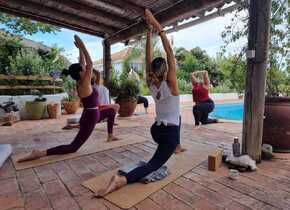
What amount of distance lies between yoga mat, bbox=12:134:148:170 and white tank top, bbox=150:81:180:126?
1374mm

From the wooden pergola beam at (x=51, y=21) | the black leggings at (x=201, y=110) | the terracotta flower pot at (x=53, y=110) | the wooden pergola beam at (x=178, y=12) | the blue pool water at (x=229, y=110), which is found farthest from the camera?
the blue pool water at (x=229, y=110)

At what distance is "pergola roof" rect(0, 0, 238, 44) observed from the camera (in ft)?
12.6

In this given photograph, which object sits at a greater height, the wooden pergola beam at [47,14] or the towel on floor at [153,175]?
the wooden pergola beam at [47,14]

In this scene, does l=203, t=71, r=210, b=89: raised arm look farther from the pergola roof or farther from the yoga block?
the yoga block

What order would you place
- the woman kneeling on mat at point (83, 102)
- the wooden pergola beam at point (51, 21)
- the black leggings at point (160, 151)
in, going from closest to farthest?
the black leggings at point (160, 151) < the woman kneeling on mat at point (83, 102) < the wooden pergola beam at point (51, 21)

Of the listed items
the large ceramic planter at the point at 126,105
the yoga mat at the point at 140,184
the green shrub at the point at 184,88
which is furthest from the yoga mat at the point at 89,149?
the green shrub at the point at 184,88

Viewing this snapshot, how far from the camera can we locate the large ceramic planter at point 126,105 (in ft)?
20.2

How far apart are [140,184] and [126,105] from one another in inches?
171

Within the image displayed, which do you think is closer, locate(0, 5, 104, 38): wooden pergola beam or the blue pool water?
locate(0, 5, 104, 38): wooden pergola beam

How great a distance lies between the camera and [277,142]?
286 cm

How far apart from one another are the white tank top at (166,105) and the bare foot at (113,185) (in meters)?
0.62

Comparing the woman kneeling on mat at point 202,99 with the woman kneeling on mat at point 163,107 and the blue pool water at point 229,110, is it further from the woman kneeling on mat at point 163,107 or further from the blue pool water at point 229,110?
the blue pool water at point 229,110

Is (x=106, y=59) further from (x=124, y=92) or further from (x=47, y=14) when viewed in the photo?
(x=47, y=14)

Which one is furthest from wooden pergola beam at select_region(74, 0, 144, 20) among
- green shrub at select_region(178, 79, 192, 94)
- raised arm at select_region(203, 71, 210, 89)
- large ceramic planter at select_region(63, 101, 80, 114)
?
green shrub at select_region(178, 79, 192, 94)
